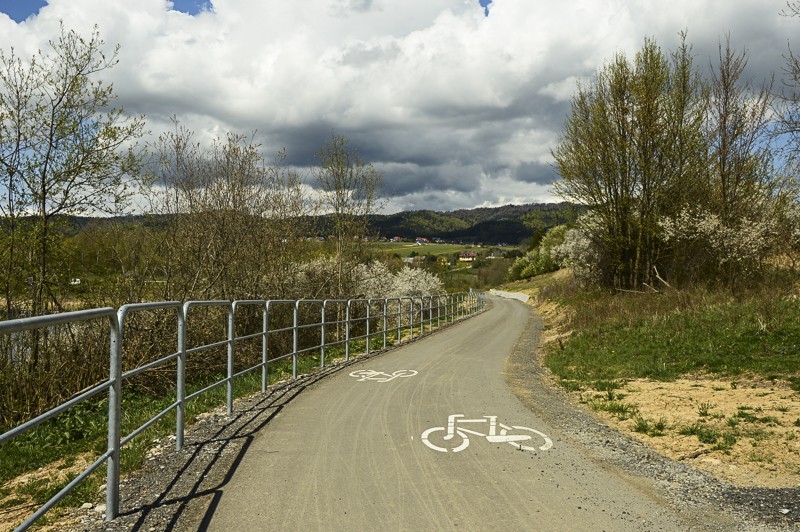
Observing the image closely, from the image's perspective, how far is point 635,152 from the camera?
82.6ft

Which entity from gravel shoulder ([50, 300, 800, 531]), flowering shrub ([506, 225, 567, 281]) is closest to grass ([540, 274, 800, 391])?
gravel shoulder ([50, 300, 800, 531])

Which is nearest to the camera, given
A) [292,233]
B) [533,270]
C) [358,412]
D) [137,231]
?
[358,412]

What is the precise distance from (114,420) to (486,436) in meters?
3.88

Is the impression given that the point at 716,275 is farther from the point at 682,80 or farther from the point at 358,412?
the point at 358,412

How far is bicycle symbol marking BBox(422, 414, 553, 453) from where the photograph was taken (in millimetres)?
6020

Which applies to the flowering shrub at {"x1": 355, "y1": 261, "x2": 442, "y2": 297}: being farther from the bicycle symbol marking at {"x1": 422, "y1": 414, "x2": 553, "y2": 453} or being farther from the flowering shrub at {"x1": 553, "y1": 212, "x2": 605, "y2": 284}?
the bicycle symbol marking at {"x1": 422, "y1": 414, "x2": 553, "y2": 453}

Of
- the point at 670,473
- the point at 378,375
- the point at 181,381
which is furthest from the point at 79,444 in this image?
the point at 670,473

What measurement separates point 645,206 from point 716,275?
4192 millimetres

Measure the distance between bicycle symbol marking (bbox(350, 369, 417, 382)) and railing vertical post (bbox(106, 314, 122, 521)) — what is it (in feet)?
21.4

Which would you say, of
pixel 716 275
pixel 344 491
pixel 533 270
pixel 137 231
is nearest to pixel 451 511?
pixel 344 491

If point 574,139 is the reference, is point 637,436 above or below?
below

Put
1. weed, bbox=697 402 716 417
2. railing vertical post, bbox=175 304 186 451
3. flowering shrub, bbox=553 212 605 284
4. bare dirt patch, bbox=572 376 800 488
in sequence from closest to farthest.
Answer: bare dirt patch, bbox=572 376 800 488
railing vertical post, bbox=175 304 186 451
weed, bbox=697 402 716 417
flowering shrub, bbox=553 212 605 284

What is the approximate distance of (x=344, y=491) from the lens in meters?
4.62

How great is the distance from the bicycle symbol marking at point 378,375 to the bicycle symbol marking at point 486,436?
364 centimetres
